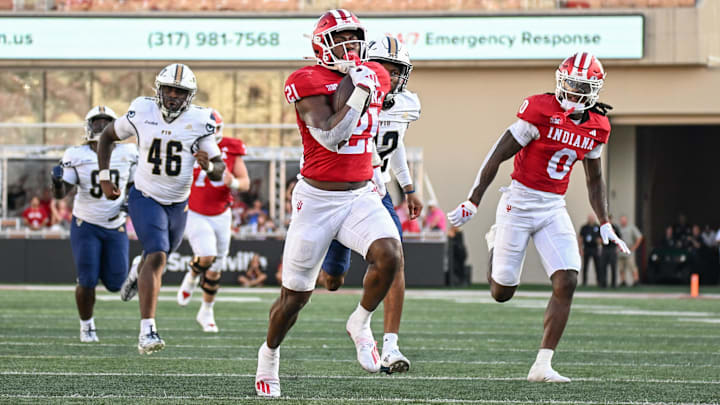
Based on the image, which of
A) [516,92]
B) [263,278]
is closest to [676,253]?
[516,92]

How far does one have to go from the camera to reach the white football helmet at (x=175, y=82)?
807 cm

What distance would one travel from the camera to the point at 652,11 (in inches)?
910

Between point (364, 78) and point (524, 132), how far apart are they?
6.34ft

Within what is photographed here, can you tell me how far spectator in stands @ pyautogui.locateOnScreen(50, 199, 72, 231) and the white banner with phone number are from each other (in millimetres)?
3981

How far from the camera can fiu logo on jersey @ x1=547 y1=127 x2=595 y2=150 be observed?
6898 mm

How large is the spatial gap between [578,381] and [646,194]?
23.5 m

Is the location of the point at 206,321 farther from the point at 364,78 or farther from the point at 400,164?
the point at 364,78

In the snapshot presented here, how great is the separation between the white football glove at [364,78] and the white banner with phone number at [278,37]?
17621 mm

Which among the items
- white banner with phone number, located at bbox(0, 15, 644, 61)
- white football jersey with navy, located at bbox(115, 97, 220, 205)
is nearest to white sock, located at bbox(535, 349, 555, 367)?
white football jersey with navy, located at bbox(115, 97, 220, 205)

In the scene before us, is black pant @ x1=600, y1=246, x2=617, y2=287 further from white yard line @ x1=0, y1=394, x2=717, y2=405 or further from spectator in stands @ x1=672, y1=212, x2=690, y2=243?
white yard line @ x1=0, y1=394, x2=717, y2=405

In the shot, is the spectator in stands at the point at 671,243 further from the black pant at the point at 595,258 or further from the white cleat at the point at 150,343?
the white cleat at the point at 150,343

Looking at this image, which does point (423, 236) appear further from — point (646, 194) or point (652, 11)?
point (646, 194)

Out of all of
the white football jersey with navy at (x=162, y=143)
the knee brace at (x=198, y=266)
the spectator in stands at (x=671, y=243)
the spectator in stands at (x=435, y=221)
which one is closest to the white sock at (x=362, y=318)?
the white football jersey with navy at (x=162, y=143)

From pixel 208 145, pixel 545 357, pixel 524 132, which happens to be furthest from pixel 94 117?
pixel 545 357
